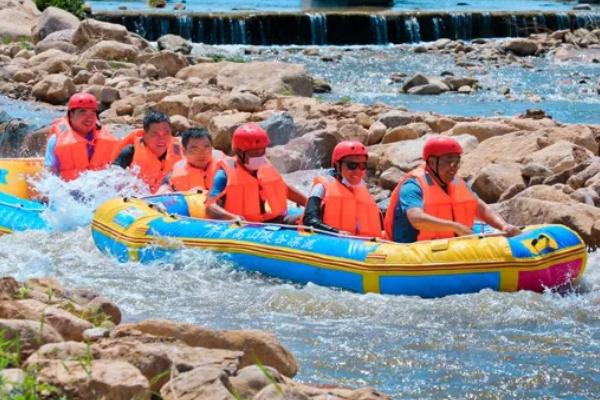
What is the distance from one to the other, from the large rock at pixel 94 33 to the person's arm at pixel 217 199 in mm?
12859

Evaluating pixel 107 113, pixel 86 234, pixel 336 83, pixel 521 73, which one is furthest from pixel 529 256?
pixel 521 73

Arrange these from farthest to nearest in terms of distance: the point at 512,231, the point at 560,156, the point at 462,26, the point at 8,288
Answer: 1. the point at 462,26
2. the point at 560,156
3. the point at 512,231
4. the point at 8,288

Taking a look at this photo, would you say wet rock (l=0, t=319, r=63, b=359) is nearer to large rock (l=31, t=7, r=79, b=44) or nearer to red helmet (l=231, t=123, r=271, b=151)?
red helmet (l=231, t=123, r=271, b=151)

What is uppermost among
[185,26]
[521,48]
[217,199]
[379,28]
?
[217,199]

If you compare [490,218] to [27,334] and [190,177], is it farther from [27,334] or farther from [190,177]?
[27,334]

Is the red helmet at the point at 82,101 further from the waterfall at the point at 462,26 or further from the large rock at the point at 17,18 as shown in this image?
the waterfall at the point at 462,26

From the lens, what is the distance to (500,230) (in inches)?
335

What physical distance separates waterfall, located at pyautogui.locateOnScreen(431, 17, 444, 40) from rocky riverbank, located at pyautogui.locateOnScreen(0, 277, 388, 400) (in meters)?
23.5

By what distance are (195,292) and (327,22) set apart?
20376mm

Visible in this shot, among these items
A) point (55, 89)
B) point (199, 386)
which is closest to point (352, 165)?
point (199, 386)

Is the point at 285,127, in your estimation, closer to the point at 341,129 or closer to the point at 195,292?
the point at 341,129

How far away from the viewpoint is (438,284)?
818 cm

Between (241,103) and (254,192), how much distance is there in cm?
700

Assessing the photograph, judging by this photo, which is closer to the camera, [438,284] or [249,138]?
[438,284]
